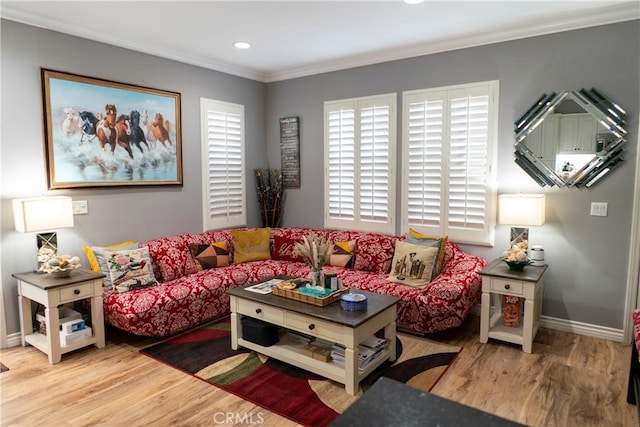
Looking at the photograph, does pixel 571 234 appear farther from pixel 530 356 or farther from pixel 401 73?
pixel 401 73

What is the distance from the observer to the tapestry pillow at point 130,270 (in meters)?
3.50

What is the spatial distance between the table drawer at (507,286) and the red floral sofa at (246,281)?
21 cm

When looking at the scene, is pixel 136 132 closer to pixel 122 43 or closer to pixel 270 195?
pixel 122 43

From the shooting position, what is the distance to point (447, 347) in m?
3.34

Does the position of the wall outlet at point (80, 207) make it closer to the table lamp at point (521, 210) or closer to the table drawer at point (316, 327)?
the table drawer at point (316, 327)

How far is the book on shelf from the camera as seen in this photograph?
321cm

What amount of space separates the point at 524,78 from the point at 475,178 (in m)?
0.98

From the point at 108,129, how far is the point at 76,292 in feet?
5.08

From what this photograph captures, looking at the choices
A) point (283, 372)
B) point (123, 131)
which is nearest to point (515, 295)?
point (283, 372)

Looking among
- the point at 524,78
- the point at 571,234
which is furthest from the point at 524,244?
the point at 524,78

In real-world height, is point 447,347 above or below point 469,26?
below

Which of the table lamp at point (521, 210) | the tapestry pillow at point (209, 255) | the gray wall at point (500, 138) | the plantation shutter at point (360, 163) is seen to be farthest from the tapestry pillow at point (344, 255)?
the table lamp at point (521, 210)

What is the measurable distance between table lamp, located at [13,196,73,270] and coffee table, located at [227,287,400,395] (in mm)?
1507

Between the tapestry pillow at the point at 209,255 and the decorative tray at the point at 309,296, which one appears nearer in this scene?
the decorative tray at the point at 309,296
